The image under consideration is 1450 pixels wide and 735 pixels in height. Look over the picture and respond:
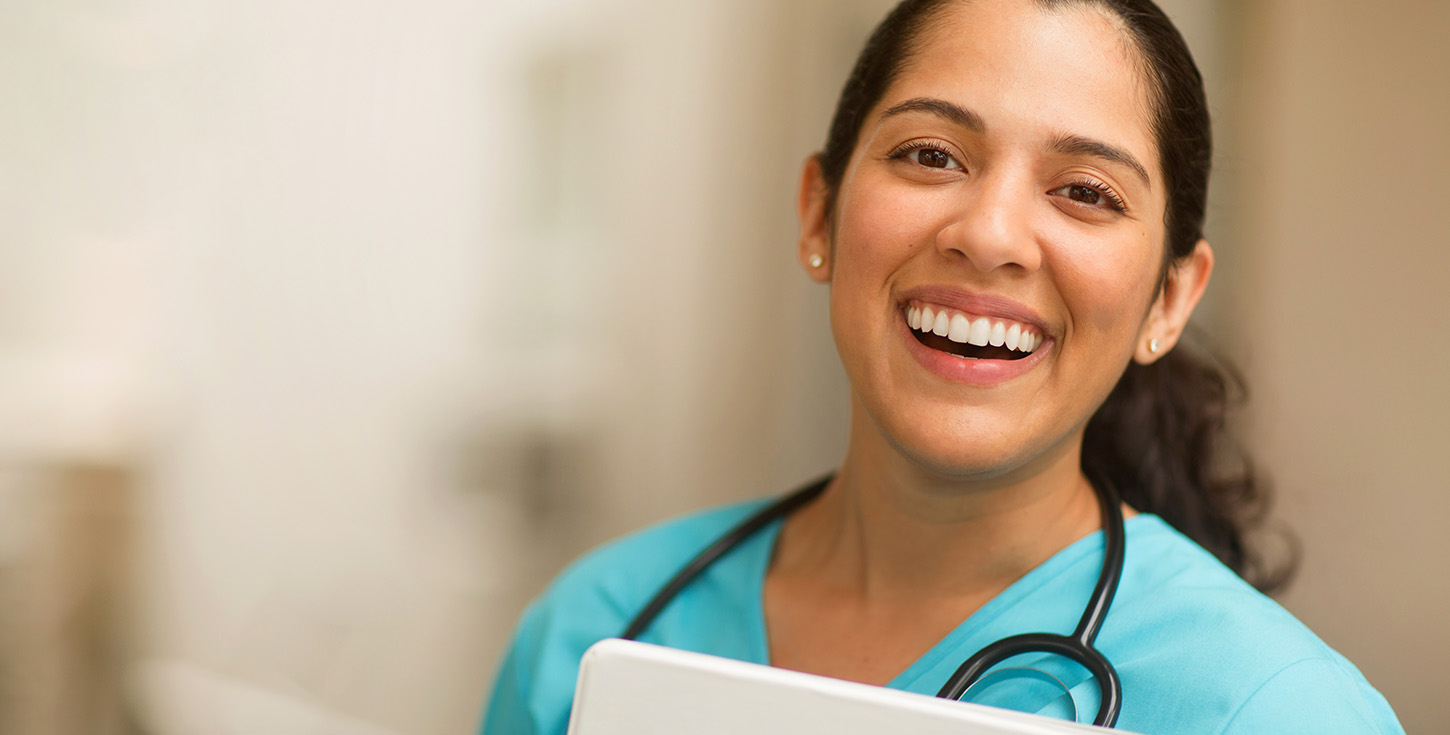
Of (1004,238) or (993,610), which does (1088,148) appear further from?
(993,610)

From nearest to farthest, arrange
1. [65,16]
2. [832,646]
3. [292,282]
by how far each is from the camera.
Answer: [832,646] < [65,16] < [292,282]

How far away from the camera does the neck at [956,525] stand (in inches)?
30.4

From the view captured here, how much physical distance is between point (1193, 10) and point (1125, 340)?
0.54m

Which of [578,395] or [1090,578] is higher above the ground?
[1090,578]

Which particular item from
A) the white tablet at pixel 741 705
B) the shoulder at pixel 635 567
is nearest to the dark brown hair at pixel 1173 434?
the shoulder at pixel 635 567

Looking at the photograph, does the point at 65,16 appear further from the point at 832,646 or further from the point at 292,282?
the point at 832,646

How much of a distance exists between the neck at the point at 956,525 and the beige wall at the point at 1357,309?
33 centimetres

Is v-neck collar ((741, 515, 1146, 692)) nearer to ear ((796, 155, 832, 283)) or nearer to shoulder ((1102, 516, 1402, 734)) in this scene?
shoulder ((1102, 516, 1402, 734))

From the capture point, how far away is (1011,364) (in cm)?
69

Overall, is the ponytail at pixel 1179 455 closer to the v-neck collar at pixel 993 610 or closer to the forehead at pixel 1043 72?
the v-neck collar at pixel 993 610

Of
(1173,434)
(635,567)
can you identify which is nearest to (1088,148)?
(1173,434)

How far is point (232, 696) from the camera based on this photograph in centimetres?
135

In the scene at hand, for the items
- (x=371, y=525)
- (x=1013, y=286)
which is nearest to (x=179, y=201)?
(x=371, y=525)

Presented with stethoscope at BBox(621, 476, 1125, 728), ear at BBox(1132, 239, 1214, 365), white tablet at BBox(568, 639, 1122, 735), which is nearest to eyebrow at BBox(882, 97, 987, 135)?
ear at BBox(1132, 239, 1214, 365)
